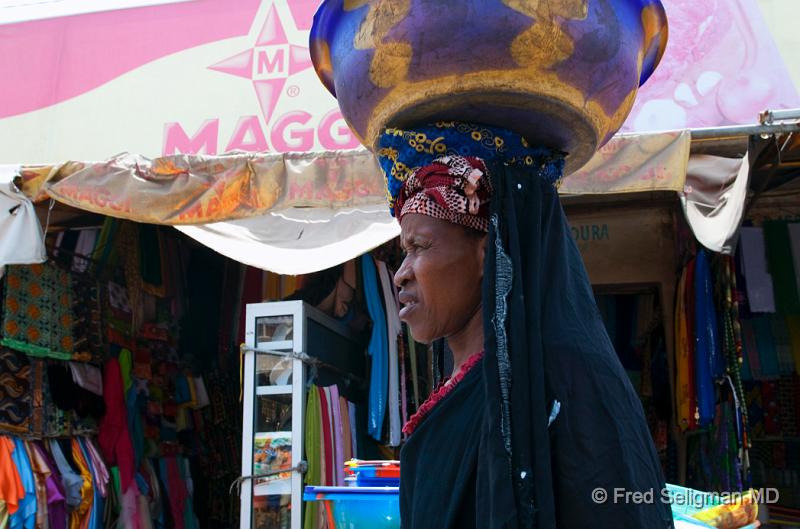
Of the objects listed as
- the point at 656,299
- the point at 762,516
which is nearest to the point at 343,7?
the point at 762,516

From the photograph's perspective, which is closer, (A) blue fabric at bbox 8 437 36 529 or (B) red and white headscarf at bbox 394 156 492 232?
(B) red and white headscarf at bbox 394 156 492 232

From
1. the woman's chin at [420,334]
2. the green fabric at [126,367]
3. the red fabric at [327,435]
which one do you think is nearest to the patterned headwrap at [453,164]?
the woman's chin at [420,334]

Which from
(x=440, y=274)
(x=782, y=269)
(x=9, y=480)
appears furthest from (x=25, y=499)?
(x=782, y=269)

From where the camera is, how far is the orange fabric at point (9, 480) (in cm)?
480

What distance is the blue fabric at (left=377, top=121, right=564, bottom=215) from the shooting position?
1.67 meters

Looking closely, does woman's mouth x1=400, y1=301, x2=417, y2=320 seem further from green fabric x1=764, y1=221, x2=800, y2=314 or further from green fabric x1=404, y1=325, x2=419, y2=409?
green fabric x1=764, y1=221, x2=800, y2=314

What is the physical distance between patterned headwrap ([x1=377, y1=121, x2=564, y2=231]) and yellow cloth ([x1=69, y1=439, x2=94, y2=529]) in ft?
15.0

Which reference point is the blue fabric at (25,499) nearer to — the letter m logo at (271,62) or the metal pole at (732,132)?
the letter m logo at (271,62)

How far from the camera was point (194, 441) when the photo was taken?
703cm

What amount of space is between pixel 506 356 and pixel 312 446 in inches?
131

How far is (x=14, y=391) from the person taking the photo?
5164 mm

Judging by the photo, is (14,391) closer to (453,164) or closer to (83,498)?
(83,498)

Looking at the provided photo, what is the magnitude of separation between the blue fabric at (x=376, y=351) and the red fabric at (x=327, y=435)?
0.56m

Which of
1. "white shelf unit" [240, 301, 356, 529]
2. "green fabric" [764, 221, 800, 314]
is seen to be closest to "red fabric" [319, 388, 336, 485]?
"white shelf unit" [240, 301, 356, 529]
